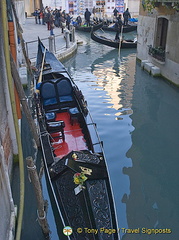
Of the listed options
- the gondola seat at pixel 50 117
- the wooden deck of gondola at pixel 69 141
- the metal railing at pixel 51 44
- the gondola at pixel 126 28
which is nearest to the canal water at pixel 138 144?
the wooden deck of gondola at pixel 69 141

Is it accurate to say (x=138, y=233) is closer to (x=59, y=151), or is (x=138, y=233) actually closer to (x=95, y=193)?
(x=95, y=193)

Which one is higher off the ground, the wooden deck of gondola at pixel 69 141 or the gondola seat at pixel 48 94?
the gondola seat at pixel 48 94

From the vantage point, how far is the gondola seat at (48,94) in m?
5.41

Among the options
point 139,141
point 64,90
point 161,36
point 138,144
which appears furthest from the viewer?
point 161,36

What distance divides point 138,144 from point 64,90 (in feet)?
6.26

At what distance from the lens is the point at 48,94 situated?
5453 millimetres

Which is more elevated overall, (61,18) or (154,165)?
(61,18)

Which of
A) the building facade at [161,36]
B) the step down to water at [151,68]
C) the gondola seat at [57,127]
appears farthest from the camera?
the step down to water at [151,68]

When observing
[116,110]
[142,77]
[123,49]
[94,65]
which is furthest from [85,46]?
[116,110]

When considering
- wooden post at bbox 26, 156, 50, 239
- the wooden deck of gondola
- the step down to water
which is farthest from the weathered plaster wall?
wooden post at bbox 26, 156, 50, 239

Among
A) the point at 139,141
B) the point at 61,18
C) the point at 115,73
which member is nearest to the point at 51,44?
the point at 115,73

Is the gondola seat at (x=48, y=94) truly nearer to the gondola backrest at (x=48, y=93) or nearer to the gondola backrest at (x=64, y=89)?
the gondola backrest at (x=48, y=93)

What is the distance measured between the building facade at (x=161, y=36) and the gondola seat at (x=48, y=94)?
3.99 meters

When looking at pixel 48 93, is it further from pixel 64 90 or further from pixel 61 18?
pixel 61 18
